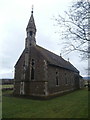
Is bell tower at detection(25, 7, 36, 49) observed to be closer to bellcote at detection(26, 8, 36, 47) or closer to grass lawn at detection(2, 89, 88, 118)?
bellcote at detection(26, 8, 36, 47)

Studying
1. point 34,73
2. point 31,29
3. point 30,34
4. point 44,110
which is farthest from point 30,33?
point 44,110

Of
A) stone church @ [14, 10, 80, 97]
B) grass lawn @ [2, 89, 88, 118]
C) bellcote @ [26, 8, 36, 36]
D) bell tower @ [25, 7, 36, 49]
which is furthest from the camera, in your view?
bellcote @ [26, 8, 36, 36]

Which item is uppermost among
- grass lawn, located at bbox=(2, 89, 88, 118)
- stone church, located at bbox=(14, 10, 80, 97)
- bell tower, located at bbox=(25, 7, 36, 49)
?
bell tower, located at bbox=(25, 7, 36, 49)

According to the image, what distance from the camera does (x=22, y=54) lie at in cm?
2422

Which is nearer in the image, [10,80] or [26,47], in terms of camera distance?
[26,47]

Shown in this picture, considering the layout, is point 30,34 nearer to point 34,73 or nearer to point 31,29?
point 31,29

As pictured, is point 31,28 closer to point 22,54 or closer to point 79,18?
point 22,54

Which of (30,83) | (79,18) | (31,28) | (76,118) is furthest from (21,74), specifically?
(79,18)

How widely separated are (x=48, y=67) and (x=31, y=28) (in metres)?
8.86

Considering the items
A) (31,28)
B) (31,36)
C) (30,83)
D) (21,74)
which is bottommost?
(30,83)

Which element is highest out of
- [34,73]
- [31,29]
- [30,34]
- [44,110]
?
[31,29]

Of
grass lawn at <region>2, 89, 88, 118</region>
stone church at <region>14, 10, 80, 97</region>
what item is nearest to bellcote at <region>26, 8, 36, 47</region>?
stone church at <region>14, 10, 80, 97</region>

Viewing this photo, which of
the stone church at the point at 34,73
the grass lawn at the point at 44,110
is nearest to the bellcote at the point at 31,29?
the stone church at the point at 34,73

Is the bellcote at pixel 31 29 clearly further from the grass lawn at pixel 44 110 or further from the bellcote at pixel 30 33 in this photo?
the grass lawn at pixel 44 110
